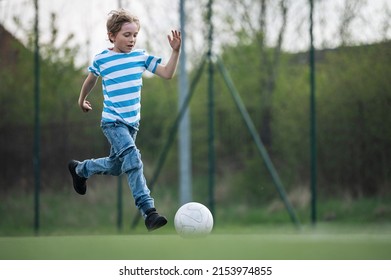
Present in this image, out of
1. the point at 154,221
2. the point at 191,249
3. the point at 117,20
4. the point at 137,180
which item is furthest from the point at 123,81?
the point at 191,249

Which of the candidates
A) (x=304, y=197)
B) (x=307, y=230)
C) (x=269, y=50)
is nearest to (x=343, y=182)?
(x=304, y=197)

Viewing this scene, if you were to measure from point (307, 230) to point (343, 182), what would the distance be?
1168 millimetres

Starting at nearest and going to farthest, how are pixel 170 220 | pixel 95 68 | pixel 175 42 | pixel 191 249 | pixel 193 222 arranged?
1. pixel 175 42
2. pixel 95 68
3. pixel 193 222
4. pixel 191 249
5. pixel 170 220

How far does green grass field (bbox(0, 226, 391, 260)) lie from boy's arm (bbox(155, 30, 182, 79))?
1.10 m

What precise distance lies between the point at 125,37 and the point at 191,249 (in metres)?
1.45

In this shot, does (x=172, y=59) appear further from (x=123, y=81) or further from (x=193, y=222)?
(x=193, y=222)

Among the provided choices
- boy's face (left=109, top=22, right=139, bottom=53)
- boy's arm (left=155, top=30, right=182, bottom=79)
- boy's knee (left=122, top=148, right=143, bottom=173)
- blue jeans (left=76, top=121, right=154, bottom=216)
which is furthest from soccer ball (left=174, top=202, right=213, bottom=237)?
boy's face (left=109, top=22, right=139, bottom=53)

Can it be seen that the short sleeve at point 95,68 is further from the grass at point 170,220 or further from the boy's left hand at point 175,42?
the grass at point 170,220

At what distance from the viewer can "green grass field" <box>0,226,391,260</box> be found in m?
4.51

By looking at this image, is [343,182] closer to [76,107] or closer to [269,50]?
[269,50]

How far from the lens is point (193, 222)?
434cm

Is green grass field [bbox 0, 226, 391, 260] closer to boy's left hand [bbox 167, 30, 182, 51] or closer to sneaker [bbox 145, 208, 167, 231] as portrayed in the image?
sneaker [bbox 145, 208, 167, 231]

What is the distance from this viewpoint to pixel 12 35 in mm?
9211

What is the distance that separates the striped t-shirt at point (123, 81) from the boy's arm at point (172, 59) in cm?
4
